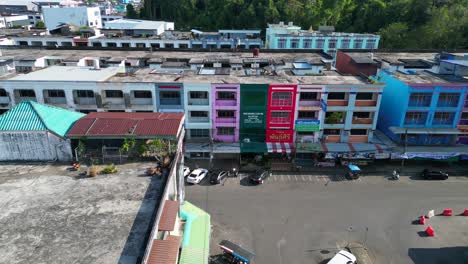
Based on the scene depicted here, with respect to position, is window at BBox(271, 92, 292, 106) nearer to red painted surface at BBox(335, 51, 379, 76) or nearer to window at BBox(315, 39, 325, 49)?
red painted surface at BBox(335, 51, 379, 76)

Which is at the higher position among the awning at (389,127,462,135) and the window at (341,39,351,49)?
the window at (341,39,351,49)

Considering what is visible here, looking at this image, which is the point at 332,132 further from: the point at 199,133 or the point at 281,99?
the point at 199,133

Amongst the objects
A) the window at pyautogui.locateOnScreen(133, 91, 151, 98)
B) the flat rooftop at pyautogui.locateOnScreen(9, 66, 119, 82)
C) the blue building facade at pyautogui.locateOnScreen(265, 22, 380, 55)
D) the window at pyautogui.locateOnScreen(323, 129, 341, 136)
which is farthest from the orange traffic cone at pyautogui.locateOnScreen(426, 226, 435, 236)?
the blue building facade at pyautogui.locateOnScreen(265, 22, 380, 55)

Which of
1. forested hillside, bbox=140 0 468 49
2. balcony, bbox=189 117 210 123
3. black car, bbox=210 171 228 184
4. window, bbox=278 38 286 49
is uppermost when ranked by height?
forested hillside, bbox=140 0 468 49

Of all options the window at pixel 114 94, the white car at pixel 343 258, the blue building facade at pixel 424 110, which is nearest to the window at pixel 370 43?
the blue building facade at pixel 424 110

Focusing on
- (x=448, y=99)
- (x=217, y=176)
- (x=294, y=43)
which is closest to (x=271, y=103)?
(x=217, y=176)

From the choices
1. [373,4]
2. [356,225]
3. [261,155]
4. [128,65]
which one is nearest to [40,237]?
[356,225]

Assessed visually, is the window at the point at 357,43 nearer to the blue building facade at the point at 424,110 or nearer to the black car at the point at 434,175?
the blue building facade at the point at 424,110
